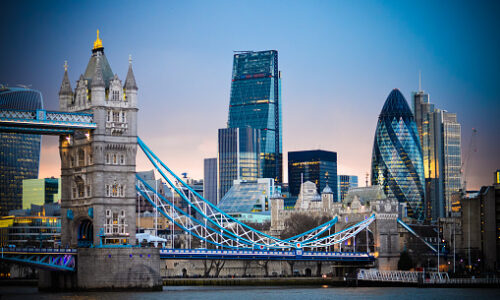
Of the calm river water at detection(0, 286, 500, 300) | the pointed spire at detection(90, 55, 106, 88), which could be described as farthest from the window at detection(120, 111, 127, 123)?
the calm river water at detection(0, 286, 500, 300)

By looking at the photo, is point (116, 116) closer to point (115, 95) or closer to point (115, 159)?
point (115, 95)

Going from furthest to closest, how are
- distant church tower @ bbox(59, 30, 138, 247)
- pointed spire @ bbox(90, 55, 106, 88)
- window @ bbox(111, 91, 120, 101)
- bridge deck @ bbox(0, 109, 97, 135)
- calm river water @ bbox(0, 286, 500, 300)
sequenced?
window @ bbox(111, 91, 120, 101) → pointed spire @ bbox(90, 55, 106, 88) → distant church tower @ bbox(59, 30, 138, 247) → bridge deck @ bbox(0, 109, 97, 135) → calm river water @ bbox(0, 286, 500, 300)

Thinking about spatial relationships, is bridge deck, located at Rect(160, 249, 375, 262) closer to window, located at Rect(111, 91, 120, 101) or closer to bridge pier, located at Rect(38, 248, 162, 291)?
bridge pier, located at Rect(38, 248, 162, 291)

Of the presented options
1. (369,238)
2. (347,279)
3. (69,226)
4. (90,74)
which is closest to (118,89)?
(90,74)

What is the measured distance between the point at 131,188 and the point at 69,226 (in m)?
8.28

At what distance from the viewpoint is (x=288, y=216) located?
196m

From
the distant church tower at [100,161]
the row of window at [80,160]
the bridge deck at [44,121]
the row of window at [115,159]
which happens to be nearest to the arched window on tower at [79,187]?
the distant church tower at [100,161]

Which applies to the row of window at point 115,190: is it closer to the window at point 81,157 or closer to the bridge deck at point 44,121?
the window at point 81,157

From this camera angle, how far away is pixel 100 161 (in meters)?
109

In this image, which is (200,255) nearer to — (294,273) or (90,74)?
(90,74)

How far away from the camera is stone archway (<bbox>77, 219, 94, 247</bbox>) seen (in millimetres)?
112494

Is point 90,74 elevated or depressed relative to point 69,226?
elevated

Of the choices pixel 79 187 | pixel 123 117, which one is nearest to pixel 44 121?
pixel 123 117

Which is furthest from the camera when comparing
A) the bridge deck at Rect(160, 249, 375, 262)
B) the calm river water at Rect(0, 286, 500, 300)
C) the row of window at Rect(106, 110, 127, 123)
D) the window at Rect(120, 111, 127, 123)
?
the bridge deck at Rect(160, 249, 375, 262)
